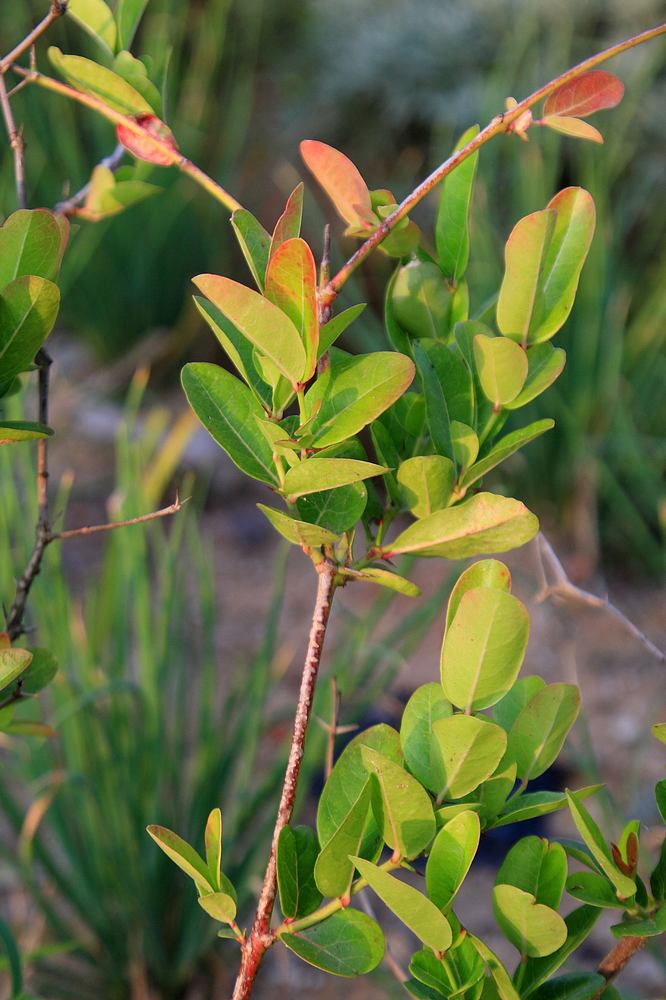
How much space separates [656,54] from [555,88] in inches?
85.4

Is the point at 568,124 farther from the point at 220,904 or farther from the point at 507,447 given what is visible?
the point at 220,904

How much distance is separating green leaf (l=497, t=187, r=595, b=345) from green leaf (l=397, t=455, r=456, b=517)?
2.4 inches

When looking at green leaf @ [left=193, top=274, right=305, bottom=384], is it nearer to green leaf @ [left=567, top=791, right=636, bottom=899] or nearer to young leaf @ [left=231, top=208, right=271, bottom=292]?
young leaf @ [left=231, top=208, right=271, bottom=292]

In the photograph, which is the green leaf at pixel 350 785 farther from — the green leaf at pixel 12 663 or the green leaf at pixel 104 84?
the green leaf at pixel 104 84

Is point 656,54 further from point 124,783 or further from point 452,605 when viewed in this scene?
point 452,605

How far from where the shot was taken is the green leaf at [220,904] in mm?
324

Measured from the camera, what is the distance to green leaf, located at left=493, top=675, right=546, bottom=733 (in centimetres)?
38

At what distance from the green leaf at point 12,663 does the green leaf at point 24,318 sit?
10 centimetres

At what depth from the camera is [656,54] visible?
221 centimetres

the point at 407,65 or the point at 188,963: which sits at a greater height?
the point at 407,65

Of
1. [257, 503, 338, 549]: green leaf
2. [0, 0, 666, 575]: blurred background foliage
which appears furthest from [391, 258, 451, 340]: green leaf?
[0, 0, 666, 575]: blurred background foliage

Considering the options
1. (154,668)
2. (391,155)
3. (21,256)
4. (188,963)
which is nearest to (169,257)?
(391,155)

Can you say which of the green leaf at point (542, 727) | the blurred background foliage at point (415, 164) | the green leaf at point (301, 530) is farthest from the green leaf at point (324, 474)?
the blurred background foliage at point (415, 164)

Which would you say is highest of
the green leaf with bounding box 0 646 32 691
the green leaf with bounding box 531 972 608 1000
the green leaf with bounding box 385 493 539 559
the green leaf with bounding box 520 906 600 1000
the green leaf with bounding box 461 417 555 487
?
the green leaf with bounding box 461 417 555 487
